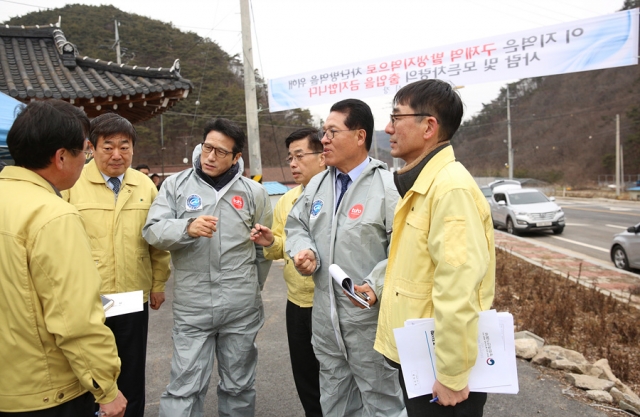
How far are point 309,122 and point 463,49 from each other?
2350 centimetres

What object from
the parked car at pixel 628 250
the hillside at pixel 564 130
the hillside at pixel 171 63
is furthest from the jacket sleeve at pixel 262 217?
the hillside at pixel 564 130

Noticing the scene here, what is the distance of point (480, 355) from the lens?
165 centimetres

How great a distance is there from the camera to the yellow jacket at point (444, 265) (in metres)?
1.52

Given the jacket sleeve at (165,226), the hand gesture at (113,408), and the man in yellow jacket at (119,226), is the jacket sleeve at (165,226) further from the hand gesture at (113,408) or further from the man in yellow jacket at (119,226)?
the hand gesture at (113,408)

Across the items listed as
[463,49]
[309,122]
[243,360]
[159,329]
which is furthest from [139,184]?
[309,122]

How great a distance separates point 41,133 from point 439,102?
1525 mm

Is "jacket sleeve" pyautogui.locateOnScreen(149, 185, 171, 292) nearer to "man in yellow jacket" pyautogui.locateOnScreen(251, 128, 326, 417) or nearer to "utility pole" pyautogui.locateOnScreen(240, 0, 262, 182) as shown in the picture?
"man in yellow jacket" pyautogui.locateOnScreen(251, 128, 326, 417)

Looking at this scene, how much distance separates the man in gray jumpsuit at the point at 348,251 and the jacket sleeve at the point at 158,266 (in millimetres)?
959

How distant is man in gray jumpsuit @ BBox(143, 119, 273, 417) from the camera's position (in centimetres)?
258

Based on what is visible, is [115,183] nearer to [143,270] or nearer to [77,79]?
[143,270]

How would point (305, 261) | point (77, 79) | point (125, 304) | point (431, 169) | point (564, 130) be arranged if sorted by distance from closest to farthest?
point (431, 169)
point (125, 304)
point (305, 261)
point (77, 79)
point (564, 130)

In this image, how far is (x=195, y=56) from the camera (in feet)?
118

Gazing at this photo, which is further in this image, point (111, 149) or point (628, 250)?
point (628, 250)

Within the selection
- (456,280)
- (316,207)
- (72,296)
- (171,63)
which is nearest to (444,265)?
(456,280)
